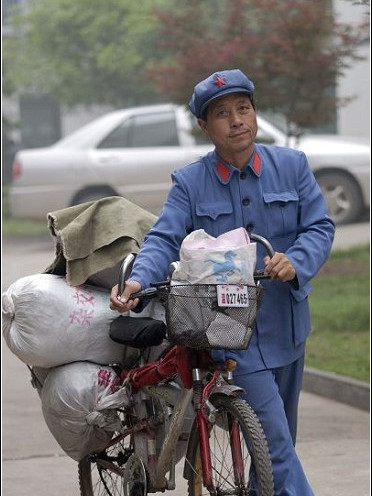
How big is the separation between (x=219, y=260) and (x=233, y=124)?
573mm

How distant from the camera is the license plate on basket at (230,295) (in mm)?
4551

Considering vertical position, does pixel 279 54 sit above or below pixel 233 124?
above

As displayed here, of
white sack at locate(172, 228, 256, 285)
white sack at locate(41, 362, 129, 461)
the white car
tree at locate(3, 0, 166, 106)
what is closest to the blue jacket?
white sack at locate(172, 228, 256, 285)

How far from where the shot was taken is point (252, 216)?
4930mm

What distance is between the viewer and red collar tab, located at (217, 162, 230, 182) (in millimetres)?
4961

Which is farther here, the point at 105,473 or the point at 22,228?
the point at 22,228

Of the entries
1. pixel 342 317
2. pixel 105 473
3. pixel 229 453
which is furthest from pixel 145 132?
pixel 229 453

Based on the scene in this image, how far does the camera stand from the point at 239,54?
597 inches

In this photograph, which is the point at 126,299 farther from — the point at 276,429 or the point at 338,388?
the point at 338,388

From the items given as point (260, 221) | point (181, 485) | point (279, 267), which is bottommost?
point (181, 485)

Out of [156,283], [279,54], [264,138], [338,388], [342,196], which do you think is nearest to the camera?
[156,283]

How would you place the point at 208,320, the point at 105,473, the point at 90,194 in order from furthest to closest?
the point at 90,194 < the point at 105,473 < the point at 208,320

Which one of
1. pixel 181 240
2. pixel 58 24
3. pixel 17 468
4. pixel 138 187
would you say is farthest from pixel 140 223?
pixel 58 24

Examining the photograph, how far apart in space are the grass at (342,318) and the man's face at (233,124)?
4.97 m
